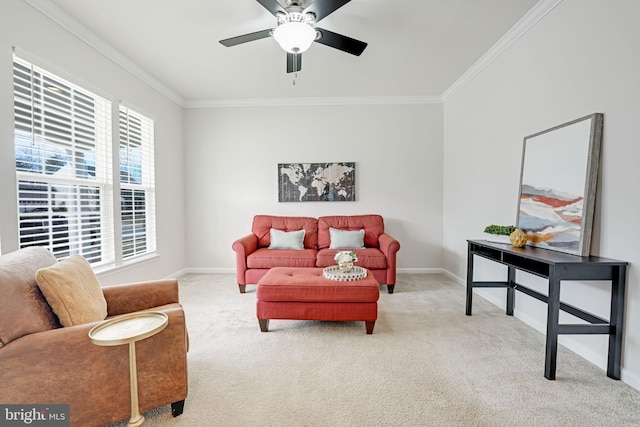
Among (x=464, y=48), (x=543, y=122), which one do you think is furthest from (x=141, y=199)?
(x=543, y=122)

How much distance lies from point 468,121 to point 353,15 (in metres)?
2.19

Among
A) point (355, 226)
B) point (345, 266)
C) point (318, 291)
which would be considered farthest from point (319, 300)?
point (355, 226)

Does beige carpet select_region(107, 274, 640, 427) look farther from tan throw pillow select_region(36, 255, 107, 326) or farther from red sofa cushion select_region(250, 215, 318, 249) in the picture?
red sofa cushion select_region(250, 215, 318, 249)

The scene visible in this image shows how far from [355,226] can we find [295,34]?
9.51ft

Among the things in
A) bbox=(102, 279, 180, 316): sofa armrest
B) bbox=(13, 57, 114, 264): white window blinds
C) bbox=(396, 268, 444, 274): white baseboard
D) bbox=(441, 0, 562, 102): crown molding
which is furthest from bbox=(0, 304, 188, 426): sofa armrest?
bbox=(396, 268, 444, 274): white baseboard

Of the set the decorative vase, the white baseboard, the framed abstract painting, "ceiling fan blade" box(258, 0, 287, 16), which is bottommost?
the white baseboard

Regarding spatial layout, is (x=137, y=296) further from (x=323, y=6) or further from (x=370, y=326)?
(x=323, y=6)

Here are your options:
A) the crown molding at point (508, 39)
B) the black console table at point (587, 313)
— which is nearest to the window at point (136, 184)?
the black console table at point (587, 313)

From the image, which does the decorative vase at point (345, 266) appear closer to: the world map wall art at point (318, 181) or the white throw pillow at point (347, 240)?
the white throw pillow at point (347, 240)

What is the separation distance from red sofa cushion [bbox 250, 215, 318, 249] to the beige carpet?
1538 mm

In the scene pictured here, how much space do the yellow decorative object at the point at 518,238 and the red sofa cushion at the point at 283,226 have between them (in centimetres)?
258

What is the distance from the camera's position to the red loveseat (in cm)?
366

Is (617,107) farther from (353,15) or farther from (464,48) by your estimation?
(353,15)

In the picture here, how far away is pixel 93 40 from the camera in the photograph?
9.16 ft
